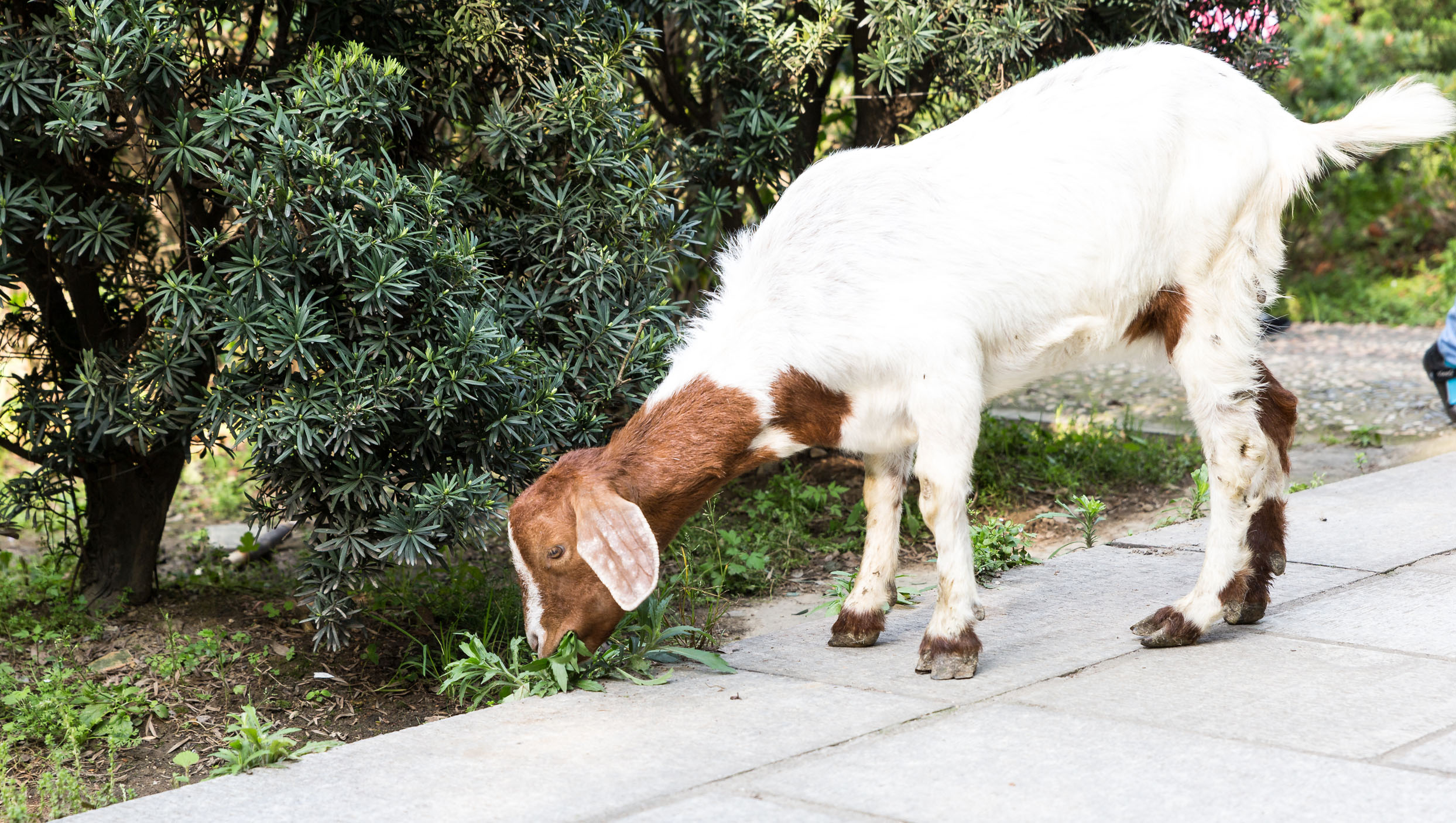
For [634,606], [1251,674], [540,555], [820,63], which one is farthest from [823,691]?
[820,63]

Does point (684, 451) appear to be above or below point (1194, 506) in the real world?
above

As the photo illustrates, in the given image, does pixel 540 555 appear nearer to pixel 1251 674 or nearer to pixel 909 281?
pixel 909 281

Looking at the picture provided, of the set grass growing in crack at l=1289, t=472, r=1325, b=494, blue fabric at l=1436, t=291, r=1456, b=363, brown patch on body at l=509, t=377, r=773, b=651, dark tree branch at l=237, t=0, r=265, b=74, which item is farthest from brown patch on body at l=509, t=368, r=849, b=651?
blue fabric at l=1436, t=291, r=1456, b=363

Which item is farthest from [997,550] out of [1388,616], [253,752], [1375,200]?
[1375,200]

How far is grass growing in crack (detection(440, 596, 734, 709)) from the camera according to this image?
Result: 415 centimetres

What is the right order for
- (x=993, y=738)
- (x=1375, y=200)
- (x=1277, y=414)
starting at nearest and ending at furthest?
(x=993, y=738), (x=1277, y=414), (x=1375, y=200)

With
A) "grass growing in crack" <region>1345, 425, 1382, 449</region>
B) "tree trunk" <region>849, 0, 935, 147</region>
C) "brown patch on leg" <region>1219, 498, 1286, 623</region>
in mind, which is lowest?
"grass growing in crack" <region>1345, 425, 1382, 449</region>

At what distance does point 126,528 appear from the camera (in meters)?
5.51

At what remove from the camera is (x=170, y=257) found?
19.1ft

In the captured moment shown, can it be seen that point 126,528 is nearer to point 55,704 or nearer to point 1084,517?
point 55,704

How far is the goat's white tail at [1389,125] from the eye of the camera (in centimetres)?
445

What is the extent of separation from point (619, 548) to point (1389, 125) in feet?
9.47

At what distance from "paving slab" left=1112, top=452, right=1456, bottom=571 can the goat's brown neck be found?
2220 millimetres

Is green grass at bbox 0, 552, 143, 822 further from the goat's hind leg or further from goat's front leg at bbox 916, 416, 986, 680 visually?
the goat's hind leg
